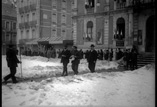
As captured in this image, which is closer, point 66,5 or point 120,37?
point 120,37

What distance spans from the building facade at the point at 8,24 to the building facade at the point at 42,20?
4.28m

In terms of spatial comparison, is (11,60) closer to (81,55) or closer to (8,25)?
(81,55)

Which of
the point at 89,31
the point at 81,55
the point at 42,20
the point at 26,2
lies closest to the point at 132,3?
the point at 89,31

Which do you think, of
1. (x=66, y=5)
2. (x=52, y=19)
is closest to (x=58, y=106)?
(x=52, y=19)

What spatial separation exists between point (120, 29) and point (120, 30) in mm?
116

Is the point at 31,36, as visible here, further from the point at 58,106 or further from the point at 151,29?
the point at 58,106

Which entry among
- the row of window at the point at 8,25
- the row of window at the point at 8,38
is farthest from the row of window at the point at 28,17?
the row of window at the point at 8,38

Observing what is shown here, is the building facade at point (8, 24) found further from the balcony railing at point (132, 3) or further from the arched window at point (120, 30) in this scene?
the balcony railing at point (132, 3)

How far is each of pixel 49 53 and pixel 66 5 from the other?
14820 millimetres

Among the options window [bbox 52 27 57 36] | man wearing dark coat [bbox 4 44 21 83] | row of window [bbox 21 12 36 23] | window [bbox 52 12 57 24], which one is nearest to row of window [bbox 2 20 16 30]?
row of window [bbox 21 12 36 23]

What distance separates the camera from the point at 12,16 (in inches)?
1609

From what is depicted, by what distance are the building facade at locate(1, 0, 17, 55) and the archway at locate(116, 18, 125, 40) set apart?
2684 cm

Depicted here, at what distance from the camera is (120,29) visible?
2030 centimetres

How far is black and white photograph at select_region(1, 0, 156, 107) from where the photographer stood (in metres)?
5.73
